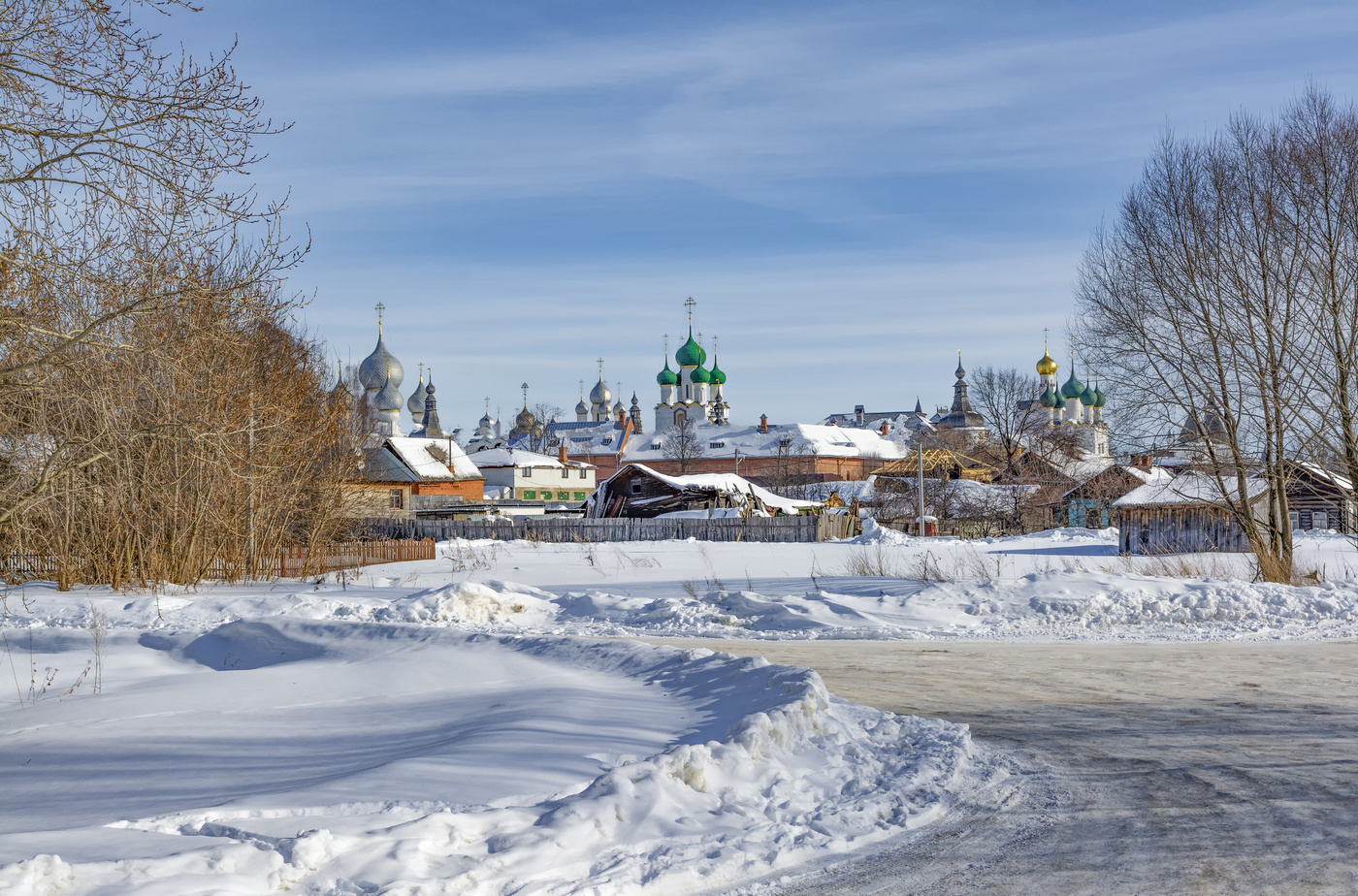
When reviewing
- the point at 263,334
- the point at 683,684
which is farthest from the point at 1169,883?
the point at 263,334

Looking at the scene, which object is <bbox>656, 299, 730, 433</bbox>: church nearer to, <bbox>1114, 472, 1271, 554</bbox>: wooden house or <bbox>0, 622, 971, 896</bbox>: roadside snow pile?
<bbox>1114, 472, 1271, 554</bbox>: wooden house

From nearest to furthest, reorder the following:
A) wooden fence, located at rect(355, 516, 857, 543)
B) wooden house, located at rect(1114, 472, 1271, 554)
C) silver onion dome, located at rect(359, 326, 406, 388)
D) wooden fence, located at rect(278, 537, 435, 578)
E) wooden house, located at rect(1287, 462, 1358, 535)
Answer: wooden house, located at rect(1287, 462, 1358, 535), wooden fence, located at rect(278, 537, 435, 578), wooden house, located at rect(1114, 472, 1271, 554), wooden fence, located at rect(355, 516, 857, 543), silver onion dome, located at rect(359, 326, 406, 388)

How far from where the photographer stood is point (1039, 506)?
62281mm

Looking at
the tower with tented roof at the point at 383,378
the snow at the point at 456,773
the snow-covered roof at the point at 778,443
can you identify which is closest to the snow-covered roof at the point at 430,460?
the tower with tented roof at the point at 383,378

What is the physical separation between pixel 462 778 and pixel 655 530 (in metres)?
39.8

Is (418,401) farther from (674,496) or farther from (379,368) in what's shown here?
(674,496)

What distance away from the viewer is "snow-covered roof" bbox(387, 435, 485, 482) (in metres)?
70.4

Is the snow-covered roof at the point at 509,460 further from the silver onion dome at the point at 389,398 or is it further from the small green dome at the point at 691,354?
the small green dome at the point at 691,354

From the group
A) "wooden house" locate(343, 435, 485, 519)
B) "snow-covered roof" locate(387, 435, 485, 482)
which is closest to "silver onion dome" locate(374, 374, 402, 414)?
"wooden house" locate(343, 435, 485, 519)

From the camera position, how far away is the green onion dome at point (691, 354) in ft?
445

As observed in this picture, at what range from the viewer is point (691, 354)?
136 meters

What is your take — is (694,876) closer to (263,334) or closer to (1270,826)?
(1270,826)

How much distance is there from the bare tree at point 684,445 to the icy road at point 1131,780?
101 meters

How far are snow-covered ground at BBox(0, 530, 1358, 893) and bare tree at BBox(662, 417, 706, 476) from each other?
96368 millimetres
